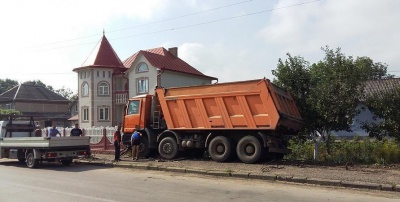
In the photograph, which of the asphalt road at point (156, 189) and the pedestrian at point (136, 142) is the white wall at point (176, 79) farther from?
the asphalt road at point (156, 189)

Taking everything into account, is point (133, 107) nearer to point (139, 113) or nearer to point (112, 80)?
point (139, 113)

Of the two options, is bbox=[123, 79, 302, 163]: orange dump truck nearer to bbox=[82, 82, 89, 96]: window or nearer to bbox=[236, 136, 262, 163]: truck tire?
bbox=[236, 136, 262, 163]: truck tire

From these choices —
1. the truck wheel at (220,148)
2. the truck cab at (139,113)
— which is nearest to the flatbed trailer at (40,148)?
the truck cab at (139,113)

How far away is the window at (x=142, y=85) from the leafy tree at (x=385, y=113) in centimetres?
2984

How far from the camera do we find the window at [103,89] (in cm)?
4453

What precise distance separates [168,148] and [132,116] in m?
2.29

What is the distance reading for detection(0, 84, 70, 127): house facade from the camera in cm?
6762

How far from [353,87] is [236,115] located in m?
4.21

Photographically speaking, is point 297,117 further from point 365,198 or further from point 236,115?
point 365,198

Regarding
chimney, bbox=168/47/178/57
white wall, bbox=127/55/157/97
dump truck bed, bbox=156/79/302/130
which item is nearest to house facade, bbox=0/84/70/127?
white wall, bbox=127/55/157/97

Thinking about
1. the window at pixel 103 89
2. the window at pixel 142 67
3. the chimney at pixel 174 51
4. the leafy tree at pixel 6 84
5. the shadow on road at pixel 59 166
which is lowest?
the shadow on road at pixel 59 166

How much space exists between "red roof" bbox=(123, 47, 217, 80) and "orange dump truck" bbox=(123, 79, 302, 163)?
2519 centimetres

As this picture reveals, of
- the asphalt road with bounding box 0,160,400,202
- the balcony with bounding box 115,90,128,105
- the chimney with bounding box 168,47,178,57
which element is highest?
the chimney with bounding box 168,47,178,57

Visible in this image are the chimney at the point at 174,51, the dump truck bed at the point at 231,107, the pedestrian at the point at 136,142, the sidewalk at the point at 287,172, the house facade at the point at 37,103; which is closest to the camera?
the sidewalk at the point at 287,172
